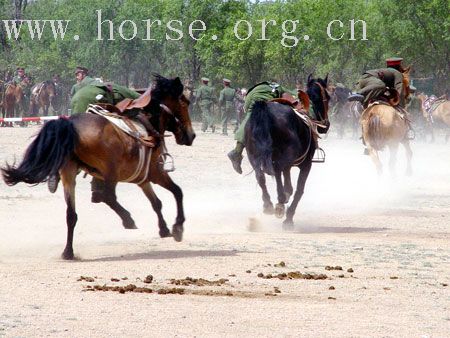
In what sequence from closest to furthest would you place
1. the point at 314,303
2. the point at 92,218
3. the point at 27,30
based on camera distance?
the point at 314,303
the point at 92,218
the point at 27,30

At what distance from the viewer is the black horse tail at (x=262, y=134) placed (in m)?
16.3

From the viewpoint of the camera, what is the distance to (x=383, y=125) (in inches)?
941

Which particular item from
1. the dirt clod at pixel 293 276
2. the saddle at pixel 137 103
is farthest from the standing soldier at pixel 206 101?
the dirt clod at pixel 293 276

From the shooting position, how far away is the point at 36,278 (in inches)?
437

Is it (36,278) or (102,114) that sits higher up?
(102,114)

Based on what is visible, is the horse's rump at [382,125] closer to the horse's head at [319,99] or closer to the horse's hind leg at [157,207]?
the horse's head at [319,99]

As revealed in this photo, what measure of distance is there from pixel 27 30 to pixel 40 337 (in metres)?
56.1

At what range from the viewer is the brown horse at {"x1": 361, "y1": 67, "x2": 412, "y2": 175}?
23.9 m

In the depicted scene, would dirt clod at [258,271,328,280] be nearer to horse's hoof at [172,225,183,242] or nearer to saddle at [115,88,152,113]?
horse's hoof at [172,225,183,242]

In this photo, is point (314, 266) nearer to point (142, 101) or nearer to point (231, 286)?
point (231, 286)

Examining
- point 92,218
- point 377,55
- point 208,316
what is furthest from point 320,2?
point 208,316

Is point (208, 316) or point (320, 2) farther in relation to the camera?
point (320, 2)

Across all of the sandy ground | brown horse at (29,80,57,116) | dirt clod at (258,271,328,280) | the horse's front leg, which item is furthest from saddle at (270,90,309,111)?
brown horse at (29,80,57,116)

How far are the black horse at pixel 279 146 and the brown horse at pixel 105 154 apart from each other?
2.07 metres
